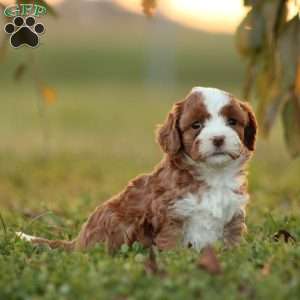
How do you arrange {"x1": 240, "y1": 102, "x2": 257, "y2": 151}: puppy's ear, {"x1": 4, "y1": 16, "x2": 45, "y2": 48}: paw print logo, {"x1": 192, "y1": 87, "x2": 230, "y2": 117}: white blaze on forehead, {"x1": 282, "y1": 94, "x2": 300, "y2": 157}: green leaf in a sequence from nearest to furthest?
{"x1": 192, "y1": 87, "x2": 230, "y2": 117}: white blaze on forehead
{"x1": 240, "y1": 102, "x2": 257, "y2": 151}: puppy's ear
{"x1": 4, "y1": 16, "x2": 45, "y2": 48}: paw print logo
{"x1": 282, "y1": 94, "x2": 300, "y2": 157}: green leaf

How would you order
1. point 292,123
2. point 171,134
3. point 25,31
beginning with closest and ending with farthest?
1. point 171,134
2. point 25,31
3. point 292,123

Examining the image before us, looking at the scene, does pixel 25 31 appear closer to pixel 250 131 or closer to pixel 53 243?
pixel 53 243

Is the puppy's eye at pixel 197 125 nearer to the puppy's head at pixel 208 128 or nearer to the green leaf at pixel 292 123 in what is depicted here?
the puppy's head at pixel 208 128

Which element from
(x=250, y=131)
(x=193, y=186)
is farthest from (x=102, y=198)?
(x=193, y=186)

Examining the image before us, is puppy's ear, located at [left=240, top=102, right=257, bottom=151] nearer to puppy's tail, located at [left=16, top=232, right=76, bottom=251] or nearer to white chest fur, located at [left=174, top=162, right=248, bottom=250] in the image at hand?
white chest fur, located at [left=174, top=162, right=248, bottom=250]

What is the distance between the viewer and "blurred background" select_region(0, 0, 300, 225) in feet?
38.2

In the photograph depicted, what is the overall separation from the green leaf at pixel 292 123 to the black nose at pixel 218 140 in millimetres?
2409

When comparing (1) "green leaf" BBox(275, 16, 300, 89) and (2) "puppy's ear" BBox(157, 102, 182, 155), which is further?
(1) "green leaf" BBox(275, 16, 300, 89)

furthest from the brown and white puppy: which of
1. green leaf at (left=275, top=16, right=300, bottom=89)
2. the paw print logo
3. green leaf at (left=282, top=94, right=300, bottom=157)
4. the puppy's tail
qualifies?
green leaf at (left=282, top=94, right=300, bottom=157)

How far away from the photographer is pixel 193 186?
591cm

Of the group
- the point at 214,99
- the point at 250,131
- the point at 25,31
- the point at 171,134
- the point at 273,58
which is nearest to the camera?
the point at 214,99

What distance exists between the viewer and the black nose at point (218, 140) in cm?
567

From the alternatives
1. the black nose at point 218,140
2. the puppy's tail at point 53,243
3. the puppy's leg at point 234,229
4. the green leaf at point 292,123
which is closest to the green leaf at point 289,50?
the green leaf at point 292,123

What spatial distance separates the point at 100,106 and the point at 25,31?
2162 cm
